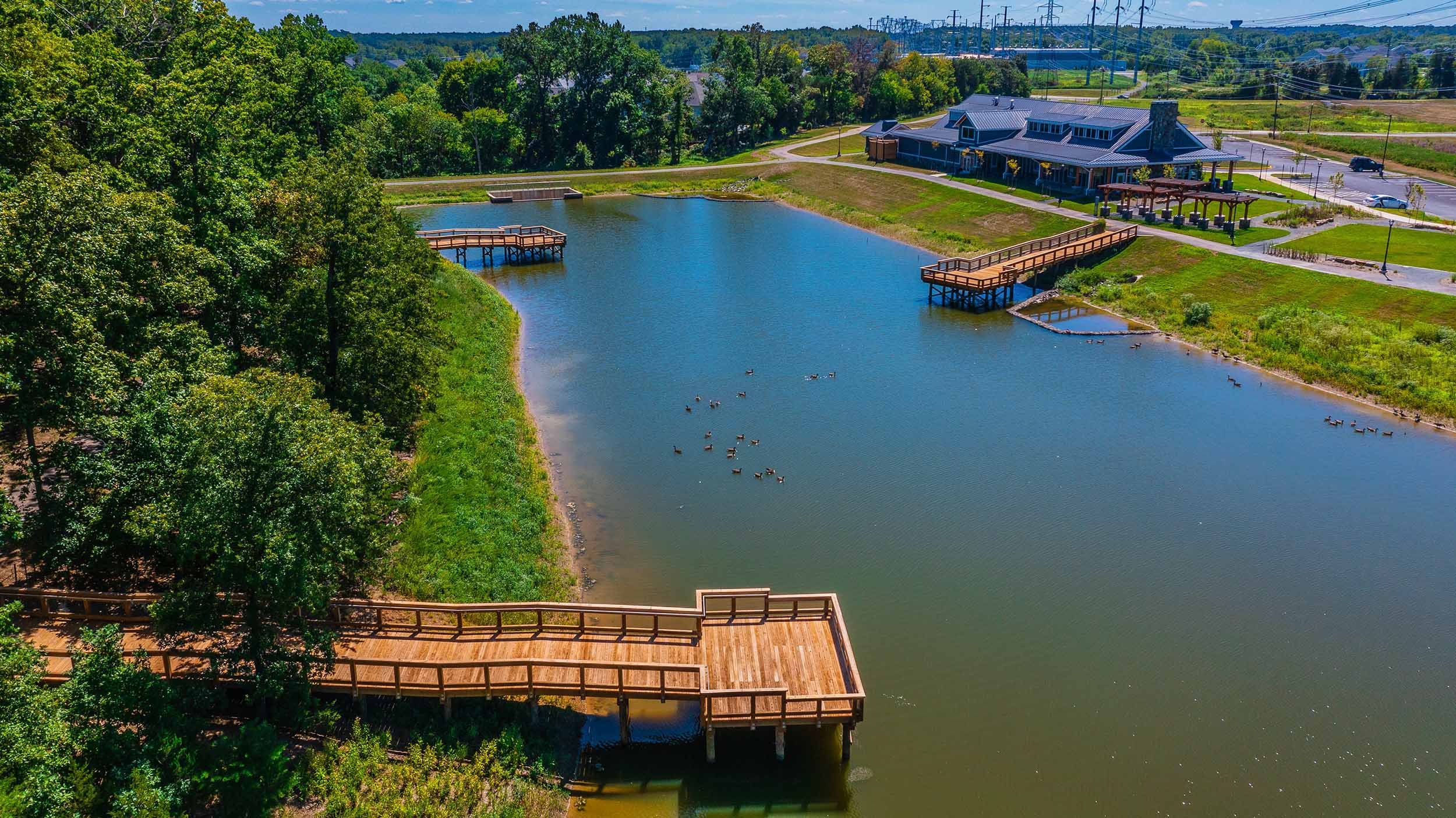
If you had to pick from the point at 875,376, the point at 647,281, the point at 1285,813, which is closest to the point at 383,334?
the point at 875,376

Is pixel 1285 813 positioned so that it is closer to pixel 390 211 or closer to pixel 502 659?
pixel 502 659

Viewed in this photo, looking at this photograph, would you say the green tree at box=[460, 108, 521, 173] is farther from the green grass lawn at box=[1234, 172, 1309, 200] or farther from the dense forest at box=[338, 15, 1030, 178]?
the green grass lawn at box=[1234, 172, 1309, 200]

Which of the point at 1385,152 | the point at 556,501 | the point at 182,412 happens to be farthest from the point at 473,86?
the point at 182,412

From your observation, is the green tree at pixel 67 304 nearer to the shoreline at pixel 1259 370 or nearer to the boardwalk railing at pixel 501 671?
the boardwalk railing at pixel 501 671

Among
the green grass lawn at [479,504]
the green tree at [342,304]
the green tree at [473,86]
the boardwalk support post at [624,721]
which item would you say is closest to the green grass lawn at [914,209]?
the green tree at [473,86]

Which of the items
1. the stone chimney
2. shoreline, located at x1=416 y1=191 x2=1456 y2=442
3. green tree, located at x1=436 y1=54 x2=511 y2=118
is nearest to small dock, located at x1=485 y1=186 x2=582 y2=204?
green tree, located at x1=436 y1=54 x2=511 y2=118
